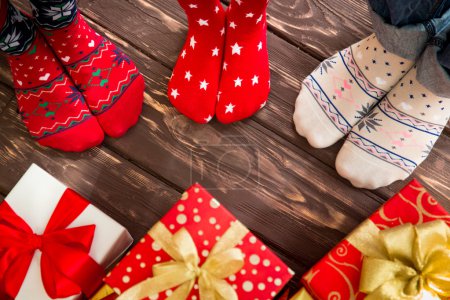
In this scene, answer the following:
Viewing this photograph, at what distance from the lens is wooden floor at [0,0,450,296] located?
86 cm

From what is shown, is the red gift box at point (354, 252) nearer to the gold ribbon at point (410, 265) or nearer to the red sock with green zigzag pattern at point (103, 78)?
the gold ribbon at point (410, 265)

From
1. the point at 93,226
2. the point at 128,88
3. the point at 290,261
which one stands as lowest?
the point at 290,261

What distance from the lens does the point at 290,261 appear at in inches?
33.1

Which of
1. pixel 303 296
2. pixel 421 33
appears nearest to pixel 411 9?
pixel 421 33

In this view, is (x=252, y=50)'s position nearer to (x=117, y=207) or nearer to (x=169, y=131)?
(x=169, y=131)

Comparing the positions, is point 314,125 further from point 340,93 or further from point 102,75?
point 102,75

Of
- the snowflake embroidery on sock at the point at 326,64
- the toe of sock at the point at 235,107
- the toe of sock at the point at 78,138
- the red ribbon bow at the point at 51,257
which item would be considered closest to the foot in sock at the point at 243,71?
the toe of sock at the point at 235,107

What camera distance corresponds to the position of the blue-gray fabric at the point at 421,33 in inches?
25.6

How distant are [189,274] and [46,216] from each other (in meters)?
0.28

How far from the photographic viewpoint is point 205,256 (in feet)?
2.05

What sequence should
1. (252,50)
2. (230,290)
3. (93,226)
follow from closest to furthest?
1. (230,290)
2. (93,226)
3. (252,50)

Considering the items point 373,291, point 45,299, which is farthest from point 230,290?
point 45,299

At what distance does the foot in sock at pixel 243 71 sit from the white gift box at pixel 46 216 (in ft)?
0.98

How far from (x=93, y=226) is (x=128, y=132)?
241 millimetres
